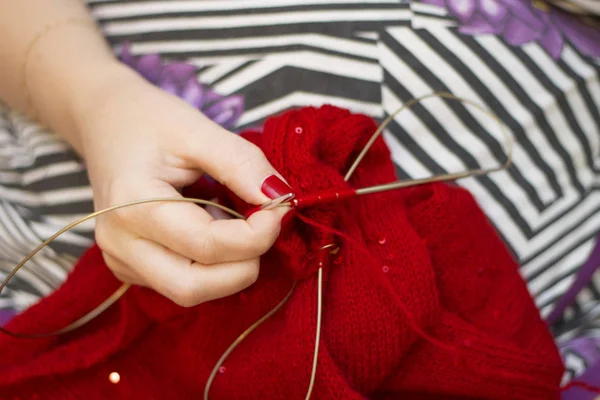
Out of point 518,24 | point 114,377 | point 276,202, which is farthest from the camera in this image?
point 518,24

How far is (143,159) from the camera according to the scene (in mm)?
553

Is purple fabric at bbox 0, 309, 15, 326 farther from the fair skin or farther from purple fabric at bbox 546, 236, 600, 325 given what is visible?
purple fabric at bbox 546, 236, 600, 325

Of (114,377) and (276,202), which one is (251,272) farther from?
(114,377)

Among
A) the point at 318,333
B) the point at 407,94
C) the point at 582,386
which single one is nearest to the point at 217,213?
the point at 318,333

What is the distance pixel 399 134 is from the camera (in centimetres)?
71

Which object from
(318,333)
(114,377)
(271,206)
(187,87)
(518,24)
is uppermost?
(518,24)

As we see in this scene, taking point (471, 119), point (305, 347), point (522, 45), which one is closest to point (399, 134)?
point (471, 119)

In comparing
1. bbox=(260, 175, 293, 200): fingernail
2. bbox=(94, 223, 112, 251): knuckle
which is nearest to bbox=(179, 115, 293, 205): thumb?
bbox=(260, 175, 293, 200): fingernail

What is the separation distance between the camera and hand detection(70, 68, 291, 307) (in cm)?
51

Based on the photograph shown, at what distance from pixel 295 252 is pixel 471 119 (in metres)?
0.34

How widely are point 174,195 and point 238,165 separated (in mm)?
70

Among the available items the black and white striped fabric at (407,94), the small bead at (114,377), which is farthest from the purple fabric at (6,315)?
the small bead at (114,377)

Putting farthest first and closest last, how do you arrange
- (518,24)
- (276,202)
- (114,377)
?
(518,24), (114,377), (276,202)

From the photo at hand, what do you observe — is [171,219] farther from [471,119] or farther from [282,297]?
[471,119]
